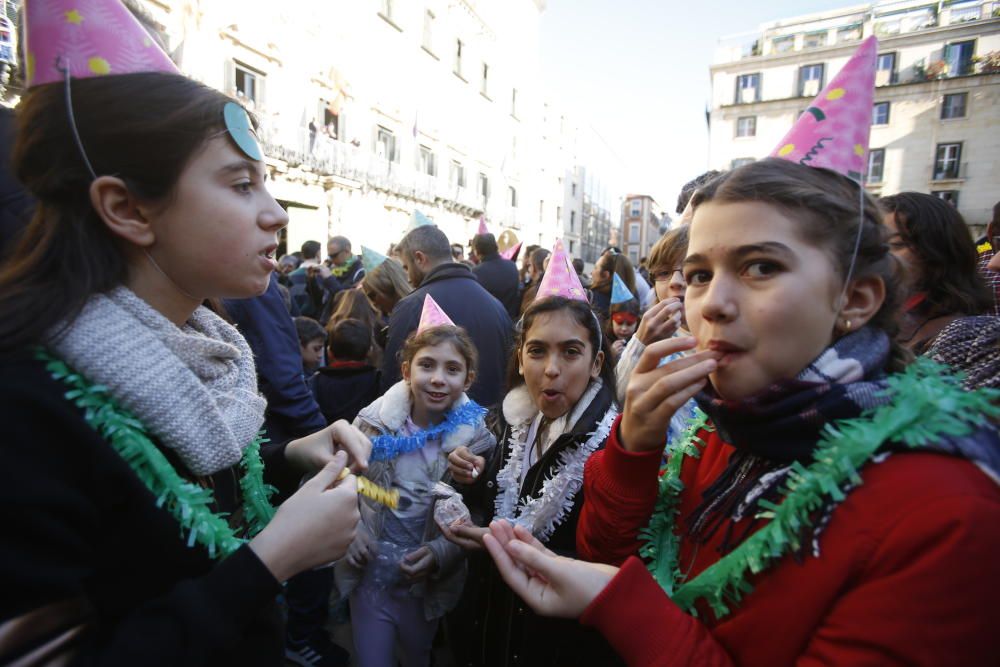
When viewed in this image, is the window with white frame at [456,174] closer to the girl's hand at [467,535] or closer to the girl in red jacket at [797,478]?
the girl's hand at [467,535]

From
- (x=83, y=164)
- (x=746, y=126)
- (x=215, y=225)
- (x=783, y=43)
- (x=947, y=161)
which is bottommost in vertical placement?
(x=215, y=225)

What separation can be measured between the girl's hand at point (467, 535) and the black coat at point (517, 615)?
148mm

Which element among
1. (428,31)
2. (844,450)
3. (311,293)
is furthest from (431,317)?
(428,31)

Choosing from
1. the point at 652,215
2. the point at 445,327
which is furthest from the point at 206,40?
the point at 652,215

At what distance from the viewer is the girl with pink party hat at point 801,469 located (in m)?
0.79

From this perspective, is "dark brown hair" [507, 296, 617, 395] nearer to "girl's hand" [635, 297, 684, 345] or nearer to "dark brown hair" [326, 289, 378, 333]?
"girl's hand" [635, 297, 684, 345]

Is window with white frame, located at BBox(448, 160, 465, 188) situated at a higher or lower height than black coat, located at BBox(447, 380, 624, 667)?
higher

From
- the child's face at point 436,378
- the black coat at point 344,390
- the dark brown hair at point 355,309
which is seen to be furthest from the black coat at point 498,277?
the child's face at point 436,378

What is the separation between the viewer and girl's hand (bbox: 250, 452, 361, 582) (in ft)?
3.63

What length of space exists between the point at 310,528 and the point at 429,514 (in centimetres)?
132

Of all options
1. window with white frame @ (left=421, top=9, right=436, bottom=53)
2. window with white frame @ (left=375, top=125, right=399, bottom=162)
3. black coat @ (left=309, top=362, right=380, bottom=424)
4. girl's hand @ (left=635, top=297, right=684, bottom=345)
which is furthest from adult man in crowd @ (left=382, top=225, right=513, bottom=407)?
window with white frame @ (left=421, top=9, right=436, bottom=53)

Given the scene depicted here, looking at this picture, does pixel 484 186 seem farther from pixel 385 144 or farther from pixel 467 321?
pixel 467 321

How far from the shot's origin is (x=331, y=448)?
5.34ft

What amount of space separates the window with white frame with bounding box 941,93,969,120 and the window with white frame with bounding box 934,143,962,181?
1.47 metres
